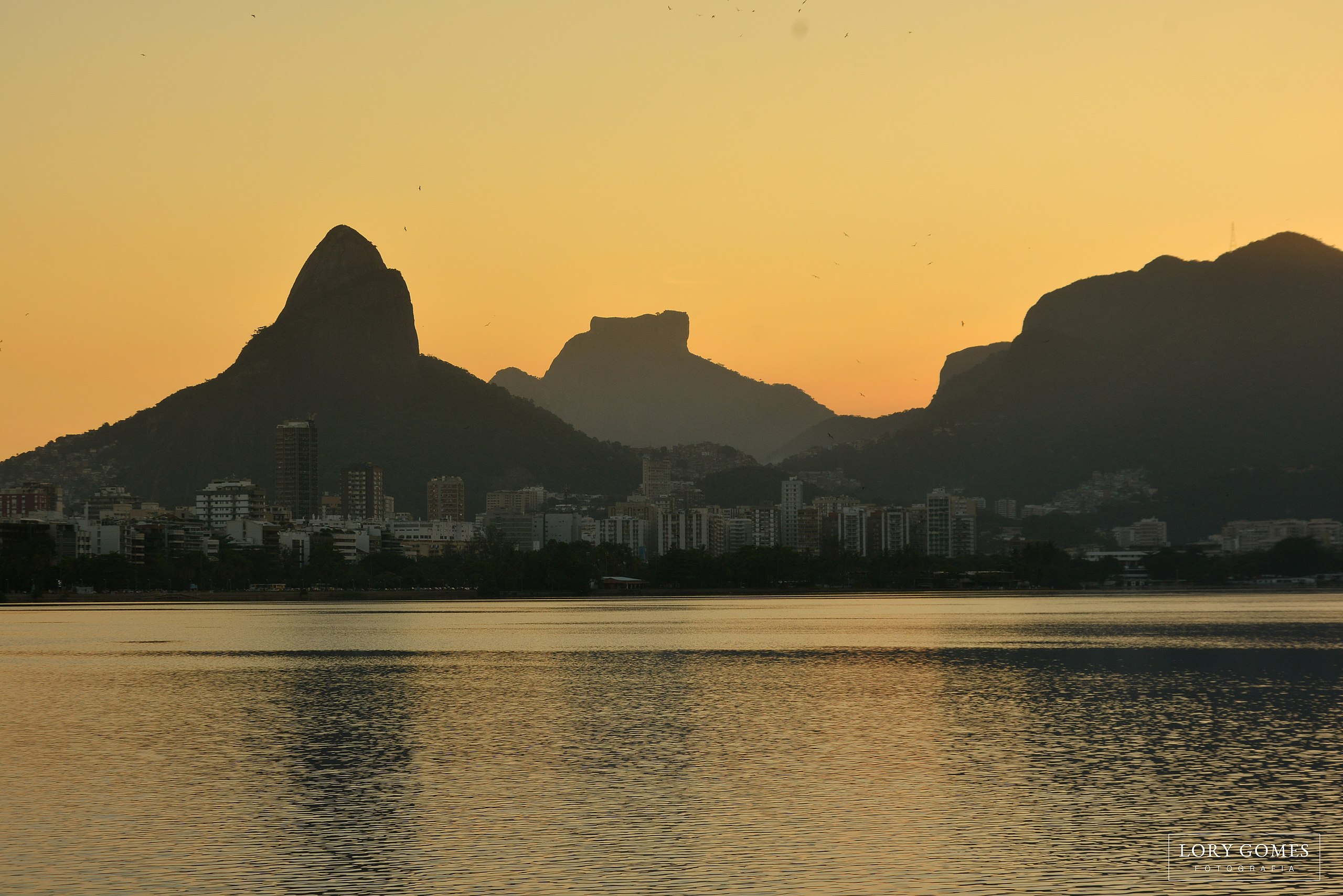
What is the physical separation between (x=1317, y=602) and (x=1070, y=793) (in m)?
169

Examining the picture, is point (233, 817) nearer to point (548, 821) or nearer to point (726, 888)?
point (548, 821)

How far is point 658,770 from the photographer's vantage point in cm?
3838

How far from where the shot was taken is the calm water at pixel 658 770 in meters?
26.3

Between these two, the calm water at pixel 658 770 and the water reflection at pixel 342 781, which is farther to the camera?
the water reflection at pixel 342 781

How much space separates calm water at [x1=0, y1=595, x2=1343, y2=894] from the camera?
26.3 meters

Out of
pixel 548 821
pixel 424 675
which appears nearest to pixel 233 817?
pixel 548 821

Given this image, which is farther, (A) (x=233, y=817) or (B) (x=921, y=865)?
(A) (x=233, y=817)

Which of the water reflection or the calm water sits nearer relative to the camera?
the calm water

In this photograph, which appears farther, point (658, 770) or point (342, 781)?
point (658, 770)

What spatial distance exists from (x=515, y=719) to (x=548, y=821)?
799 inches

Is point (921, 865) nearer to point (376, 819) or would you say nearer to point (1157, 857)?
point (1157, 857)

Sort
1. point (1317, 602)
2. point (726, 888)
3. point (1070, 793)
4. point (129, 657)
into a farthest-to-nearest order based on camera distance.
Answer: point (1317, 602) → point (129, 657) → point (1070, 793) → point (726, 888)

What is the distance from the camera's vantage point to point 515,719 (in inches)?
2008

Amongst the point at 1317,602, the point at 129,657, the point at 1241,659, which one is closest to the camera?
the point at 1241,659
